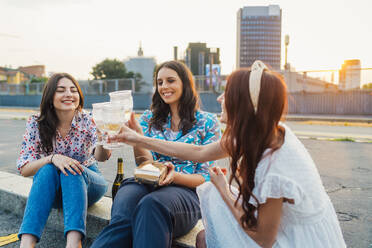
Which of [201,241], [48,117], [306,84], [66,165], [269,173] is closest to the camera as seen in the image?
[269,173]

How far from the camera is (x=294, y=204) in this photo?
152 cm

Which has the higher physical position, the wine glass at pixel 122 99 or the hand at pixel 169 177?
the wine glass at pixel 122 99

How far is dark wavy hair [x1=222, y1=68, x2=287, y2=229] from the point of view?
1.51 meters

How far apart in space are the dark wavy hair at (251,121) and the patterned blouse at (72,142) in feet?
5.92

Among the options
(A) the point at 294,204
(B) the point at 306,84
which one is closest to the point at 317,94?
(B) the point at 306,84

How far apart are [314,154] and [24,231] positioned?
218 inches

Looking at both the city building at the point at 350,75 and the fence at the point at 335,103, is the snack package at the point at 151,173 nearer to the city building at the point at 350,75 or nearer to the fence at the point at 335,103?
the fence at the point at 335,103

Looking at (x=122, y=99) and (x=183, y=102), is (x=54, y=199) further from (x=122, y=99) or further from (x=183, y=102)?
(x=183, y=102)

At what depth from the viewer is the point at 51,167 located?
2.60 meters

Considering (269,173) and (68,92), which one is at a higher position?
(68,92)

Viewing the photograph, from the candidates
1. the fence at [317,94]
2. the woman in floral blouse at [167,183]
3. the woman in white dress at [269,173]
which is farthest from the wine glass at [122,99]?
the fence at [317,94]

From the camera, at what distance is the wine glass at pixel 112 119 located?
219cm

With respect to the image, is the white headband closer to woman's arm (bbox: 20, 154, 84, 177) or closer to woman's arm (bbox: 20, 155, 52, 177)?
woman's arm (bbox: 20, 154, 84, 177)

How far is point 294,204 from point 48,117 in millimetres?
2263
